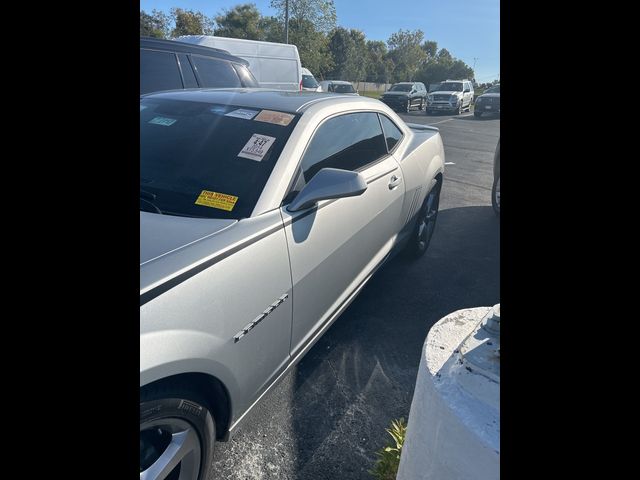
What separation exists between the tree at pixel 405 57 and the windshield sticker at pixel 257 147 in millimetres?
44934

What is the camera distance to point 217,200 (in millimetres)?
1891

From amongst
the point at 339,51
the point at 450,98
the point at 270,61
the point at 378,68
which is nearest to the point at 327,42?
the point at 339,51

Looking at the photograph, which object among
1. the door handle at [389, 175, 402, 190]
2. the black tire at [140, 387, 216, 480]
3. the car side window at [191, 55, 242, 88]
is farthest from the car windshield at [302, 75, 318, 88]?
the black tire at [140, 387, 216, 480]

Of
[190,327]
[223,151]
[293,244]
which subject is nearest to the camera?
[190,327]

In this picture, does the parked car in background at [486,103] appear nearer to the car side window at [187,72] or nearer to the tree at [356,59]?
the car side window at [187,72]

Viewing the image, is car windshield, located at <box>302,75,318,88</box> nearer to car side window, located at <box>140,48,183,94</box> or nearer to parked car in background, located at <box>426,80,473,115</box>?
parked car in background, located at <box>426,80,473,115</box>

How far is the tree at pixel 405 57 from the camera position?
43.0 metres

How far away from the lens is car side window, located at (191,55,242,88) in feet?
19.4

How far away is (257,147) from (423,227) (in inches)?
90.2

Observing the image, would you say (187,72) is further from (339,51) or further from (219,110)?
(339,51)

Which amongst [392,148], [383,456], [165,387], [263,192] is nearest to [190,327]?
[165,387]
